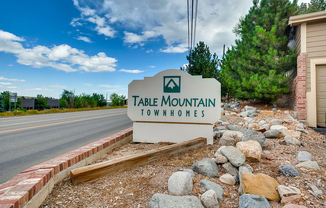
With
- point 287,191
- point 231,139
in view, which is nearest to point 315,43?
point 231,139

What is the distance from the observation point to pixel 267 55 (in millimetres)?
8594

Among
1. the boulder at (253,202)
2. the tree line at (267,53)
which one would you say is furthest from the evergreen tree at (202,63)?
the boulder at (253,202)

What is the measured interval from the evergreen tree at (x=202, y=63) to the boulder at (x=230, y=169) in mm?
9382

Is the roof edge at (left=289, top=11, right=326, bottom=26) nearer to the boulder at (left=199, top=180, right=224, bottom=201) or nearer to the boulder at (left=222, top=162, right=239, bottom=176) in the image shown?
the boulder at (left=222, top=162, right=239, bottom=176)

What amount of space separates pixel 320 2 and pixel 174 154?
16.7m

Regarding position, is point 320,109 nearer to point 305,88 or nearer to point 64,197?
point 305,88

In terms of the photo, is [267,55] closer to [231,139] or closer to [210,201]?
[231,139]

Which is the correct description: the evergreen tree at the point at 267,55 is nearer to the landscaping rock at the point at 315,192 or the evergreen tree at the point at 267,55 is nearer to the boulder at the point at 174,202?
the landscaping rock at the point at 315,192

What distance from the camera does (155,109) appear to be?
4.22m

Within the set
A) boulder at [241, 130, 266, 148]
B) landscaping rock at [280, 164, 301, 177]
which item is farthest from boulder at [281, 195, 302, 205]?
boulder at [241, 130, 266, 148]

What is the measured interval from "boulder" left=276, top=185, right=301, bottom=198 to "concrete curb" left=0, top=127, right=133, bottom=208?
242 cm

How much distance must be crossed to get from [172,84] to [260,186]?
2679mm

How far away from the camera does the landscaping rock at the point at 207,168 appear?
2326 mm

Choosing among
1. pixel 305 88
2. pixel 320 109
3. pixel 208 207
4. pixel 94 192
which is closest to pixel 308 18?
pixel 305 88
